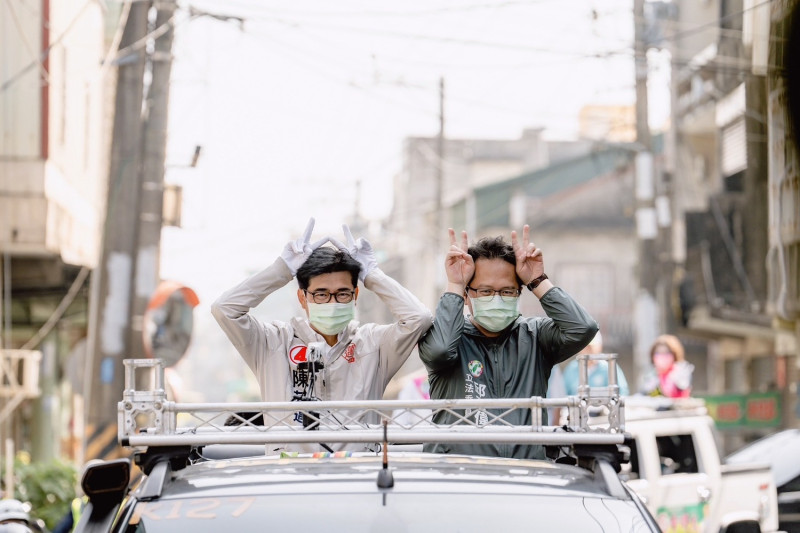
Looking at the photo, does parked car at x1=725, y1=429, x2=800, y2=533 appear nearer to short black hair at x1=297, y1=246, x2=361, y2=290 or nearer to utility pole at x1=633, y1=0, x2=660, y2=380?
short black hair at x1=297, y1=246, x2=361, y2=290

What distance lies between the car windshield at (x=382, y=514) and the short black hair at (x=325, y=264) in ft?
5.69

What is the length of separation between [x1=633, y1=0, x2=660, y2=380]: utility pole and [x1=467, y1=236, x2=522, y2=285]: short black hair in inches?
646

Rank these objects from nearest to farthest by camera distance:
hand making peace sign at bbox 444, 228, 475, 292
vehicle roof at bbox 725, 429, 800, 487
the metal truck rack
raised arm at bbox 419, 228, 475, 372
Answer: the metal truck rack < raised arm at bbox 419, 228, 475, 372 < hand making peace sign at bbox 444, 228, 475, 292 < vehicle roof at bbox 725, 429, 800, 487

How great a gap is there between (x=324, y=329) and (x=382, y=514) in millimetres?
1785

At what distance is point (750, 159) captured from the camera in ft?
67.0

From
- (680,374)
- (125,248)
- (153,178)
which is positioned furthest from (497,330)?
(153,178)

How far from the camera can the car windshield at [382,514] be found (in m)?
3.81

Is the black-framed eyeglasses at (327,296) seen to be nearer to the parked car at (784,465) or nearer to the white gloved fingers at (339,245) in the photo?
the white gloved fingers at (339,245)

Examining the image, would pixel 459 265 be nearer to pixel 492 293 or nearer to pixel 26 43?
pixel 492 293

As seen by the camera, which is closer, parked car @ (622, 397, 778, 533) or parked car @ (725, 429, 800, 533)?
parked car @ (622, 397, 778, 533)

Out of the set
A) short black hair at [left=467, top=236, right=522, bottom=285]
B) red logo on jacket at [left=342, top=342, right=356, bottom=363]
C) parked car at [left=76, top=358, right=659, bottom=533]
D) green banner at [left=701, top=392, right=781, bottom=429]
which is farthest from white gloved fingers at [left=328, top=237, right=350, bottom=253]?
green banner at [left=701, top=392, right=781, bottom=429]

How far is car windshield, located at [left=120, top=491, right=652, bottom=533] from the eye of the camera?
3.81m

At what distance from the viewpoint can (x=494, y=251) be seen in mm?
5559

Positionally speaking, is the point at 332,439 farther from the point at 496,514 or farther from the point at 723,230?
the point at 723,230
